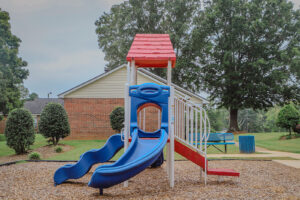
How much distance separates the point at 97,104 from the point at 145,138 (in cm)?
→ 1290

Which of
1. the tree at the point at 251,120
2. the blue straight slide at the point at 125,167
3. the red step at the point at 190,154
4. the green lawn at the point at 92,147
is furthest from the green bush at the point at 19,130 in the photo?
the tree at the point at 251,120

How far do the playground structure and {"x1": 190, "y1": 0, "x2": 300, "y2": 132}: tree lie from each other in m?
19.3

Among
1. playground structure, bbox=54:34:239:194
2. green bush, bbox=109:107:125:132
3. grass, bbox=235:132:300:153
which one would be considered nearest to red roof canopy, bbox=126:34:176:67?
playground structure, bbox=54:34:239:194

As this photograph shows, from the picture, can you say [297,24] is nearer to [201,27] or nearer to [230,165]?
[201,27]

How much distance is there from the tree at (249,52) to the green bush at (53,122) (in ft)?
52.1

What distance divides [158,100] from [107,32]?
27107 mm

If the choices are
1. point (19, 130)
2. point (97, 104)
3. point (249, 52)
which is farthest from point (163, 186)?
point (249, 52)

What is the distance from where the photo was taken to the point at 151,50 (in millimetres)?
5977

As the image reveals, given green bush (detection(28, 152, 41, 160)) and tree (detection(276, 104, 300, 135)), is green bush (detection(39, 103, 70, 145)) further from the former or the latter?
tree (detection(276, 104, 300, 135))

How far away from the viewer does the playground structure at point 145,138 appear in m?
4.00

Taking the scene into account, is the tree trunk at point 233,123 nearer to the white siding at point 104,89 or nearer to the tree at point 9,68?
the white siding at point 104,89

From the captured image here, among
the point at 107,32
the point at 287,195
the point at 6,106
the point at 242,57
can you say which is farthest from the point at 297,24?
the point at 6,106

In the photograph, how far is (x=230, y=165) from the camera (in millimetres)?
7965

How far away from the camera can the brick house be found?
1758 cm
